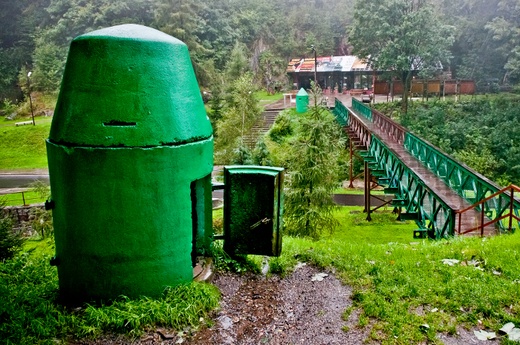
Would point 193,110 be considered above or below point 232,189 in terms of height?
above

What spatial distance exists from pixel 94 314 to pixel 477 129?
28486mm

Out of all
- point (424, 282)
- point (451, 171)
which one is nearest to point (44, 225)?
point (451, 171)

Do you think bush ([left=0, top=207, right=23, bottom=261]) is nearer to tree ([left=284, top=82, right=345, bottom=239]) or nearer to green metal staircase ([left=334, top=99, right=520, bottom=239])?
tree ([left=284, top=82, right=345, bottom=239])

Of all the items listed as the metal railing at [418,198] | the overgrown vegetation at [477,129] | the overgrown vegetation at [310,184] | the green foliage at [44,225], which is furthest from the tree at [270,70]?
the overgrown vegetation at [310,184]

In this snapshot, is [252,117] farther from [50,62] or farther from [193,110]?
[193,110]

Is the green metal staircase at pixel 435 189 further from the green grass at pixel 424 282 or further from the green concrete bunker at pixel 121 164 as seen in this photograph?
the green concrete bunker at pixel 121 164

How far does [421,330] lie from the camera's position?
14.7 feet

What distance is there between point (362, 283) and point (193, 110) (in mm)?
2866

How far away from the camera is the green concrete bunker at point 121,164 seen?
4.46m

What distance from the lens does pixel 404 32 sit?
1156 inches

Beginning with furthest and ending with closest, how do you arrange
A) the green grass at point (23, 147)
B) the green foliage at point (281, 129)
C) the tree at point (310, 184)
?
the green grass at point (23, 147) → the green foliage at point (281, 129) → the tree at point (310, 184)

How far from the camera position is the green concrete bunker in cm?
446

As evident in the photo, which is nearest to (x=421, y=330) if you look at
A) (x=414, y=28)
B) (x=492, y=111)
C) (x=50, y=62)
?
(x=414, y=28)

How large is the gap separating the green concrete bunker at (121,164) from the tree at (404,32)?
2723 cm
